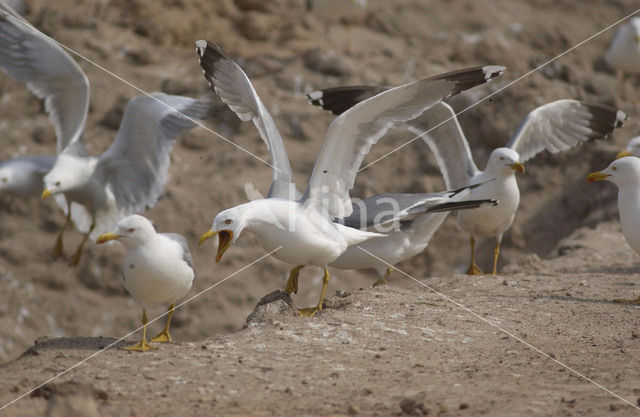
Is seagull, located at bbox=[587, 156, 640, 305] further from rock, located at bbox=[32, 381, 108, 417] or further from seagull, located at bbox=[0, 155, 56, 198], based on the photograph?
seagull, located at bbox=[0, 155, 56, 198]

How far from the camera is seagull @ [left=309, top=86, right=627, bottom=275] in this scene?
20.8 ft

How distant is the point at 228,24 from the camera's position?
36.8 ft

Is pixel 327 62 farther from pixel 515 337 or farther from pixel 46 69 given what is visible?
pixel 515 337

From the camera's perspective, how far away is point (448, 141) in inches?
273

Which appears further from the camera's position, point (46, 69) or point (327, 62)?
point (327, 62)

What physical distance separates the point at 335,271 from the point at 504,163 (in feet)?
9.47

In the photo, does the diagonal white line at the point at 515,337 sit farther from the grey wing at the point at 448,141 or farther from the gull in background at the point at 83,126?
the gull in background at the point at 83,126

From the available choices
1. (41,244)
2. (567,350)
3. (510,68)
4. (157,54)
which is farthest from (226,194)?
(567,350)

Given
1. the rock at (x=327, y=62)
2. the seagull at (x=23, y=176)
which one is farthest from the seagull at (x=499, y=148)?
the rock at (x=327, y=62)

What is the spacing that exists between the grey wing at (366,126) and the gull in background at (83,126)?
201 centimetres

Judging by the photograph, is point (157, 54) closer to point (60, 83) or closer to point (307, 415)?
point (60, 83)

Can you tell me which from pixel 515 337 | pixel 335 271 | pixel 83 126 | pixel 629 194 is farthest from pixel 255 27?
pixel 515 337

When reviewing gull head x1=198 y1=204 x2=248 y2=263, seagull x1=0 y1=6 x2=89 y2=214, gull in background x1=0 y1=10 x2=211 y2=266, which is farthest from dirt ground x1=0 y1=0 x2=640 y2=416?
seagull x1=0 y1=6 x2=89 y2=214

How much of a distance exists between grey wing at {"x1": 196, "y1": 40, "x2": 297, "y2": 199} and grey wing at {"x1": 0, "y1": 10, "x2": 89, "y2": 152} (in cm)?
147
